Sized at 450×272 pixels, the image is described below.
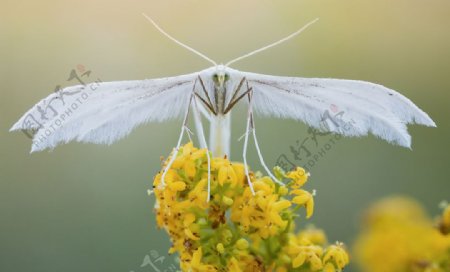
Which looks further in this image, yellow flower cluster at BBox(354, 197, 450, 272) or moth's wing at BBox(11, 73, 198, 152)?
moth's wing at BBox(11, 73, 198, 152)

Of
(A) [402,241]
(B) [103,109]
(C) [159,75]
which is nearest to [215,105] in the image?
(B) [103,109]

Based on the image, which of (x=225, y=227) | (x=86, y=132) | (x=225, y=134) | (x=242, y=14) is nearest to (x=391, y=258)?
(x=225, y=227)

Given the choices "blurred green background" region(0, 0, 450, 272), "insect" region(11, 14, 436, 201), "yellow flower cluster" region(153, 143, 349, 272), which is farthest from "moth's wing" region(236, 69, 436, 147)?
"blurred green background" region(0, 0, 450, 272)

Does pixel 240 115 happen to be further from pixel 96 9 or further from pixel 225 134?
pixel 225 134

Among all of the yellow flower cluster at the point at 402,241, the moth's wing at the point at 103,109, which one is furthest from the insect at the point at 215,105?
the yellow flower cluster at the point at 402,241

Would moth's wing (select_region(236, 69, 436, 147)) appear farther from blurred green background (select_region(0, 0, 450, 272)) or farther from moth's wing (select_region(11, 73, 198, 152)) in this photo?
blurred green background (select_region(0, 0, 450, 272))

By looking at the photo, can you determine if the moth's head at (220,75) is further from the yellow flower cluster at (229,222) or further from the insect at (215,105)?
the yellow flower cluster at (229,222)
